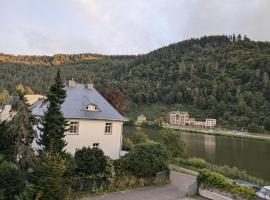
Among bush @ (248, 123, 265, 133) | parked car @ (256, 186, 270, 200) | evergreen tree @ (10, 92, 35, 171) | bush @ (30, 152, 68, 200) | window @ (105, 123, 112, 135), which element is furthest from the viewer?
bush @ (248, 123, 265, 133)

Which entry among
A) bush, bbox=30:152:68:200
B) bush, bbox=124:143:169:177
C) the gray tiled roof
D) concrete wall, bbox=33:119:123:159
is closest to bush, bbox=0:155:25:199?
bush, bbox=30:152:68:200

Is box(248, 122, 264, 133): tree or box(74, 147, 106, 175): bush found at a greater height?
box(248, 122, 264, 133): tree

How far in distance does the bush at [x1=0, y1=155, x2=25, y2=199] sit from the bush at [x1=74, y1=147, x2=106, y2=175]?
497 cm

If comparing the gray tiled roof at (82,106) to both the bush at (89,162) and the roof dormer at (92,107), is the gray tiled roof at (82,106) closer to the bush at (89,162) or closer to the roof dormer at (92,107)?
the roof dormer at (92,107)

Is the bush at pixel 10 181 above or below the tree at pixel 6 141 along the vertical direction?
below

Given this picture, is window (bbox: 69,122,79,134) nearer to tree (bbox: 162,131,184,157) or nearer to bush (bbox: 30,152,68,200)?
bush (bbox: 30,152,68,200)

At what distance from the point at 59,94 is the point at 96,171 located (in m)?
5.47

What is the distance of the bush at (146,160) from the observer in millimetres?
24391

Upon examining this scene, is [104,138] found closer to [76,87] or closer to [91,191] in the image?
[76,87]

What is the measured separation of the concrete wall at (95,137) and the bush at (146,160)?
5.52 meters

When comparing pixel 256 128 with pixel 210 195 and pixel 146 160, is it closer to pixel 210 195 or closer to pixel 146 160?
pixel 146 160

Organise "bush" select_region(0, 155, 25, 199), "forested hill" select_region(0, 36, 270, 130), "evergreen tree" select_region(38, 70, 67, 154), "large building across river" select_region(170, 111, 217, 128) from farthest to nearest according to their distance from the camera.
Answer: "large building across river" select_region(170, 111, 217, 128) → "forested hill" select_region(0, 36, 270, 130) → "evergreen tree" select_region(38, 70, 67, 154) → "bush" select_region(0, 155, 25, 199)

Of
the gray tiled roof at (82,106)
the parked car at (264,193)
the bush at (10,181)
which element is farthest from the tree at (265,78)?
the bush at (10,181)

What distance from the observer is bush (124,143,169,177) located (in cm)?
2439
